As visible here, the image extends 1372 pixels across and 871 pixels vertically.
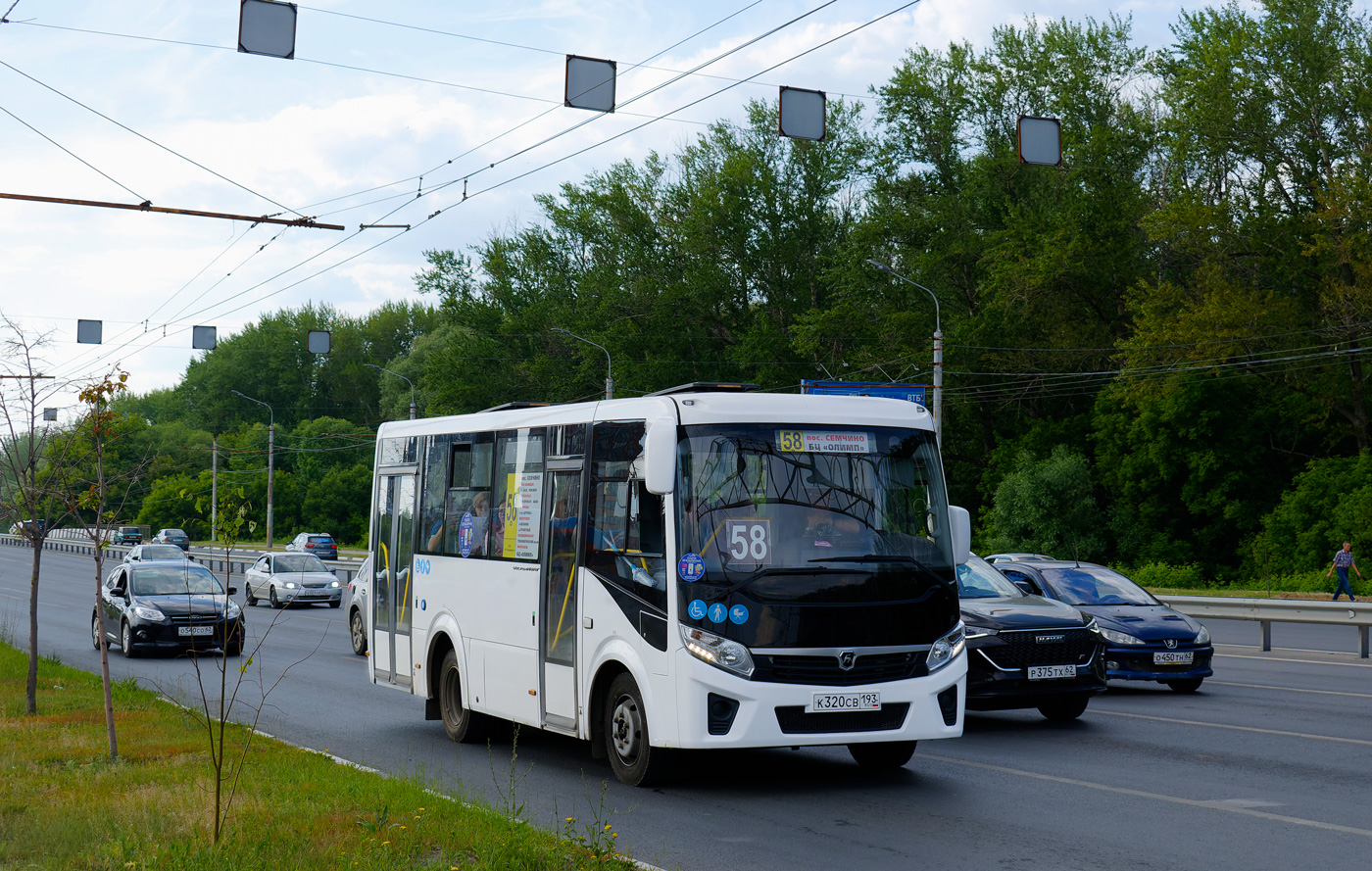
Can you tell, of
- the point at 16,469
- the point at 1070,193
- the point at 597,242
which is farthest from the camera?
the point at 597,242

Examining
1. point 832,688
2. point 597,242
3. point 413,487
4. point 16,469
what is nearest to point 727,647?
point 832,688

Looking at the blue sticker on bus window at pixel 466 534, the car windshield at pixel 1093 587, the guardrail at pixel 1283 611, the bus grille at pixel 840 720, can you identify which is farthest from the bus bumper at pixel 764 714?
the guardrail at pixel 1283 611

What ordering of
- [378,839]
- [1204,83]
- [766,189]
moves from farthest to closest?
[766,189] < [1204,83] < [378,839]

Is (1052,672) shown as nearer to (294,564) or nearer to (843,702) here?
(843,702)

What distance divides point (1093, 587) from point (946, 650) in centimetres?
771

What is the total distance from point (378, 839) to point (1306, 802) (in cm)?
593

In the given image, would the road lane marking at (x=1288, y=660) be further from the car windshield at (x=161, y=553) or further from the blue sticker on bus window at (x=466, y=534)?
the car windshield at (x=161, y=553)

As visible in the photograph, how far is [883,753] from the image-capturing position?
34.0 ft

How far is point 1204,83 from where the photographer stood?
152ft

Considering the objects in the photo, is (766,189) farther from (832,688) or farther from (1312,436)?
(832,688)

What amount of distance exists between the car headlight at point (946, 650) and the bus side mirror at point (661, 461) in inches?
85.8

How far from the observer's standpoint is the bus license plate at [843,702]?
29.5 ft

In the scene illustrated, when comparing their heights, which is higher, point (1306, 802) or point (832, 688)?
A: point (832, 688)

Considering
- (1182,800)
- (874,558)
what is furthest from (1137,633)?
(874,558)
